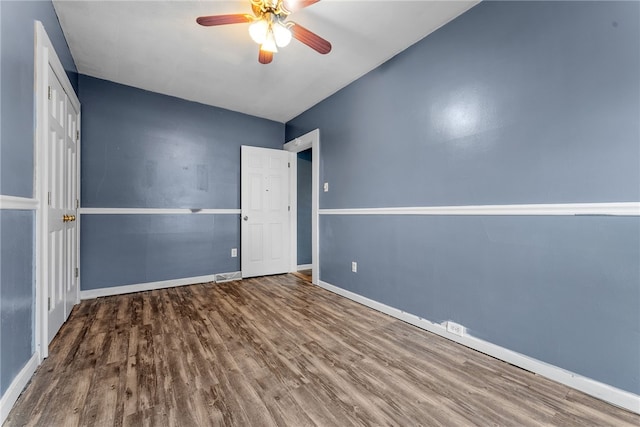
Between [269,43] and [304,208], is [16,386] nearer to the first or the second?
[269,43]

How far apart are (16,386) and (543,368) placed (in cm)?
280

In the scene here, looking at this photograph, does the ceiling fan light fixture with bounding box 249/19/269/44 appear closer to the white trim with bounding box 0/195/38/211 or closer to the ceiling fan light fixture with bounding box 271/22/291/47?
the ceiling fan light fixture with bounding box 271/22/291/47

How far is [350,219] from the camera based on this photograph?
9.87 ft

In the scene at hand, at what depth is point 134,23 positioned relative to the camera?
2104 millimetres

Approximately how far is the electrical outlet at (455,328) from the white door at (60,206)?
2.81 metres

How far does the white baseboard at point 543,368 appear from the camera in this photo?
4.26 feet

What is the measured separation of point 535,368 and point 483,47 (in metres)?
2.09

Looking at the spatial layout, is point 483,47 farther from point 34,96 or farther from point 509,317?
point 34,96

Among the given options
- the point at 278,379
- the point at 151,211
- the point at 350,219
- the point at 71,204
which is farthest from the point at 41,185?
the point at 350,219

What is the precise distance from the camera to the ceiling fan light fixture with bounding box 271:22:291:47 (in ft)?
5.68

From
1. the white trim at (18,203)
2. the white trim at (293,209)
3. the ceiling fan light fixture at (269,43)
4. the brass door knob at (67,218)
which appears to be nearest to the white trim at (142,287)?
the brass door knob at (67,218)

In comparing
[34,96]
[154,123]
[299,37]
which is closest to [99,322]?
[34,96]

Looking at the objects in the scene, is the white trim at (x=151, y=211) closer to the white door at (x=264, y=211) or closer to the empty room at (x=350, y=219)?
the empty room at (x=350, y=219)

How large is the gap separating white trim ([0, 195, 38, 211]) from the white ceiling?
150 cm
